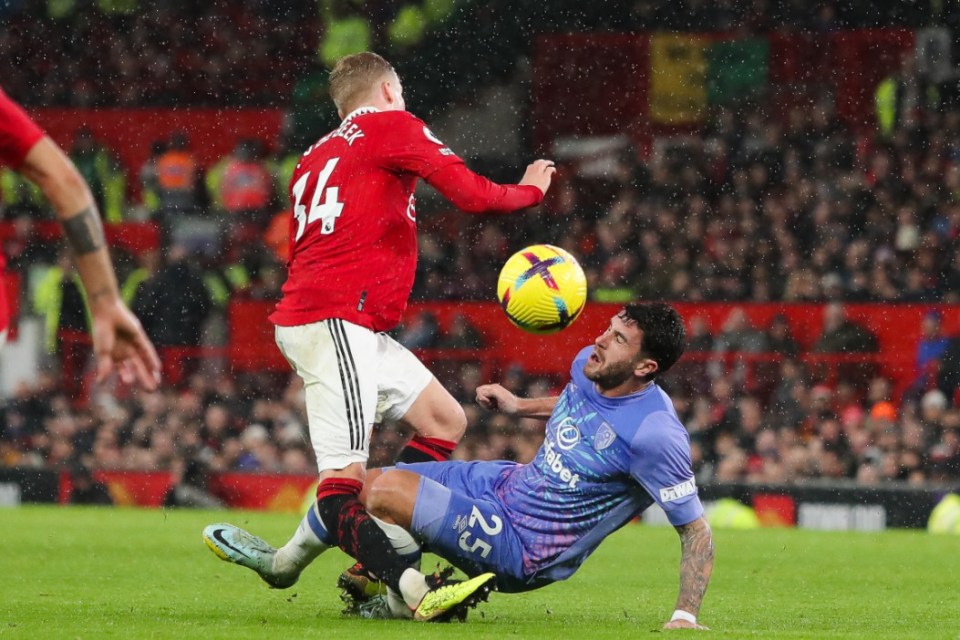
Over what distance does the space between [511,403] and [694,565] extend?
3.81 ft

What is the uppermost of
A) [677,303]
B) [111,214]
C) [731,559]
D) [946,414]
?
[111,214]

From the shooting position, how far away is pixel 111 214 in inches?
807

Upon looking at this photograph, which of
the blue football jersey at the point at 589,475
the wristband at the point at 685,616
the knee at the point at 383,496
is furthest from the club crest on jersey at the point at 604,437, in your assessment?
the knee at the point at 383,496

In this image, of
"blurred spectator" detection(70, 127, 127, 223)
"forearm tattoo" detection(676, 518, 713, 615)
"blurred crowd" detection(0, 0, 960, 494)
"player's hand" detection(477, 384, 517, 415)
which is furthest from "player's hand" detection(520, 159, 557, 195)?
"blurred spectator" detection(70, 127, 127, 223)

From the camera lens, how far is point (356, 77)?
280 inches

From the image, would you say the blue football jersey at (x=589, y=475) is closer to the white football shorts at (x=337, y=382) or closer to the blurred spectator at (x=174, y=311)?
→ the white football shorts at (x=337, y=382)

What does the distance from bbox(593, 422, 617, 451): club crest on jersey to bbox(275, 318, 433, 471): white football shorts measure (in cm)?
98

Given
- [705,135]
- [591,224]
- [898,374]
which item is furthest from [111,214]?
[898,374]

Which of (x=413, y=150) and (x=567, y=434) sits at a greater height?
(x=413, y=150)

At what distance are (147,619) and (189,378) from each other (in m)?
11.6

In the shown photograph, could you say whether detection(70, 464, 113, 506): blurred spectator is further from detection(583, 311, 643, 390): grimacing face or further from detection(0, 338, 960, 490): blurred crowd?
detection(583, 311, 643, 390): grimacing face

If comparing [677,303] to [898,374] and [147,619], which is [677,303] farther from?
[147,619]

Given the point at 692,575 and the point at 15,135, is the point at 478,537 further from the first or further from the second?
the point at 15,135

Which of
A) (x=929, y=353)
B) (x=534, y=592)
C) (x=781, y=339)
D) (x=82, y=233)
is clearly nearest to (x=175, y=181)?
(x=781, y=339)
